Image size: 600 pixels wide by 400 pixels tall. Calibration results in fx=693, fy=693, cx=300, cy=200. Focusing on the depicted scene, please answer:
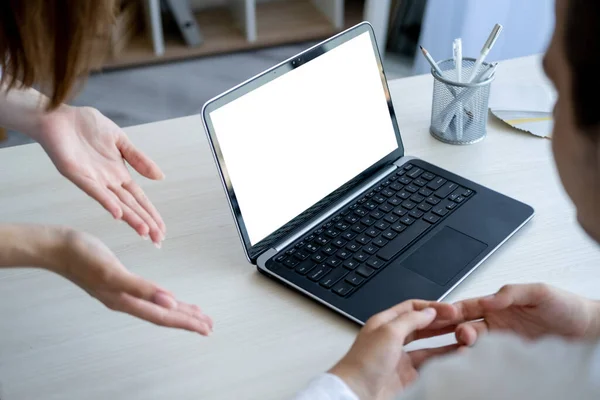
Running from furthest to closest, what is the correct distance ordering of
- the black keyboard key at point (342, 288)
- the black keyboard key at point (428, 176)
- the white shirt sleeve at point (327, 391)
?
1. the black keyboard key at point (428, 176)
2. the black keyboard key at point (342, 288)
3. the white shirt sleeve at point (327, 391)

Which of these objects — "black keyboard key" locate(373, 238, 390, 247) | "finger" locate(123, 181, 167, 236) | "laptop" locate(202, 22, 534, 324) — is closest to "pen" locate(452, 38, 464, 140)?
"laptop" locate(202, 22, 534, 324)

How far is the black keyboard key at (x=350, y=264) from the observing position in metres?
0.90

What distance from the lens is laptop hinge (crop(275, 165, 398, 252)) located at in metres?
0.95

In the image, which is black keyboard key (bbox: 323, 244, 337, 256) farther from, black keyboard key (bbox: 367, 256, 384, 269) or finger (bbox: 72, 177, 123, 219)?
finger (bbox: 72, 177, 123, 219)

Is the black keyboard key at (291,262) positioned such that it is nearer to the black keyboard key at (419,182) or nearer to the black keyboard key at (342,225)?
the black keyboard key at (342,225)

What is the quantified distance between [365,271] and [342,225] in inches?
3.9

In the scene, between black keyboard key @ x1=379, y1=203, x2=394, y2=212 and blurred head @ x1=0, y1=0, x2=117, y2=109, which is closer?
blurred head @ x1=0, y1=0, x2=117, y2=109

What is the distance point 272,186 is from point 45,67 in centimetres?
33

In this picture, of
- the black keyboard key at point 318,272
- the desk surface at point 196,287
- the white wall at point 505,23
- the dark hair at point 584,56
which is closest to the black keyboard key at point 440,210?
the desk surface at point 196,287

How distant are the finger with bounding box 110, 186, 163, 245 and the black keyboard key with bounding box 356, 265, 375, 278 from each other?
259 mm

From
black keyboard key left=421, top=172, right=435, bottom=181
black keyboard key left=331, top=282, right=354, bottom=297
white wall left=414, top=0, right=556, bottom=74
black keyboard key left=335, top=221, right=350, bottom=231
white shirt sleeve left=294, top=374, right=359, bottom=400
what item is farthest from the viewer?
white wall left=414, top=0, right=556, bottom=74

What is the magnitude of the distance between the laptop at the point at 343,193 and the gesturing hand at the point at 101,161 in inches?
5.0

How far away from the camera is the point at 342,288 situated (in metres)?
0.87

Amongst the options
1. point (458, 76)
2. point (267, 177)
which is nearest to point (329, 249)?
point (267, 177)
